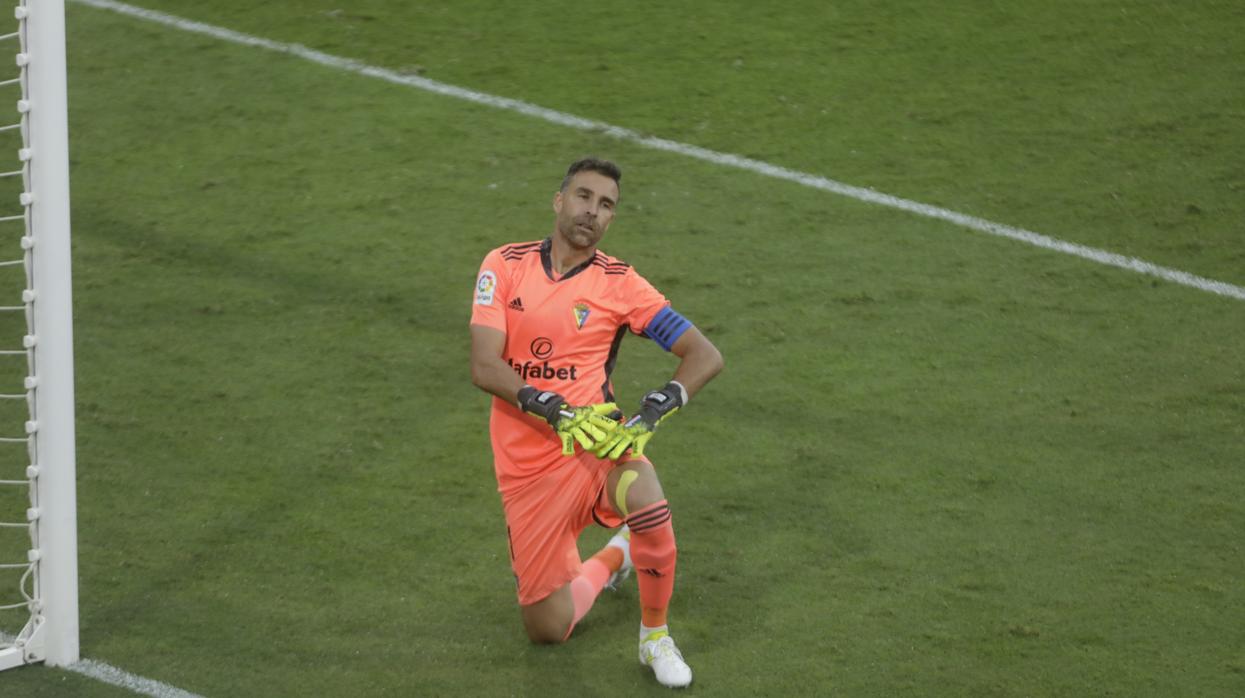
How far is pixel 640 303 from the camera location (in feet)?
18.2

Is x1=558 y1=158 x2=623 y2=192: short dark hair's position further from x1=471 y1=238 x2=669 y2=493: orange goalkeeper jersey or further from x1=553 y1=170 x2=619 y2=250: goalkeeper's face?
x1=471 y1=238 x2=669 y2=493: orange goalkeeper jersey

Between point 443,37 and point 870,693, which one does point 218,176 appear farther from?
point 870,693

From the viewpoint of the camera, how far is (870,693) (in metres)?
5.29

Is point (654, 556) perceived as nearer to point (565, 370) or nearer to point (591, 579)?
point (591, 579)

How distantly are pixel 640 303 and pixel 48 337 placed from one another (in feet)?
6.29

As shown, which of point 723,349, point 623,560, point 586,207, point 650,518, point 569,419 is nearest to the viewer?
point 569,419

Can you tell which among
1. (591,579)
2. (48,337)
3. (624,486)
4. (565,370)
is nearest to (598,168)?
(565,370)

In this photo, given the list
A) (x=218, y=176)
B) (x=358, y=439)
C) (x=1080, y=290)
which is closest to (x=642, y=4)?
(x=218, y=176)

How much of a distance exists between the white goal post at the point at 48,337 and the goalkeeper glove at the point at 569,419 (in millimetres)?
1490

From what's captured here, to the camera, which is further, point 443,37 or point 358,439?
point 443,37

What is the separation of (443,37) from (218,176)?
6.77 ft

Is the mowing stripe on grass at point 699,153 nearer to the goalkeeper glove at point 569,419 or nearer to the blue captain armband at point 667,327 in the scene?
the blue captain armband at point 667,327

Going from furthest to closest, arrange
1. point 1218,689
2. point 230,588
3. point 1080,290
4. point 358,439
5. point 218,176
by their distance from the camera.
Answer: point 218,176
point 1080,290
point 358,439
point 230,588
point 1218,689

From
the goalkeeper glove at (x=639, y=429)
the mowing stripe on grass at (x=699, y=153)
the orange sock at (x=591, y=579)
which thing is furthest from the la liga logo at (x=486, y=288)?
the mowing stripe on grass at (x=699, y=153)
